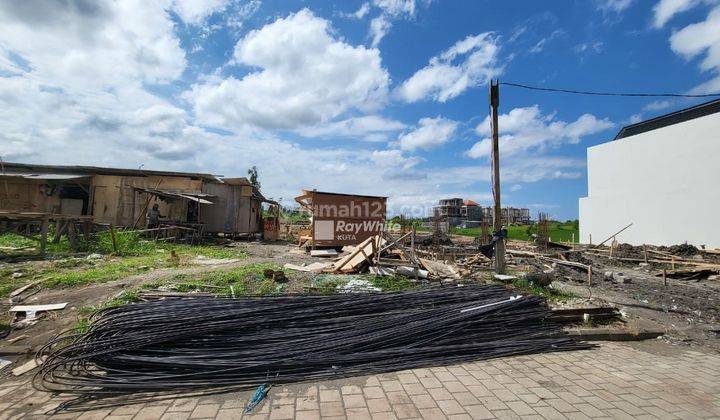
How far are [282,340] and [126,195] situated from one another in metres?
19.6

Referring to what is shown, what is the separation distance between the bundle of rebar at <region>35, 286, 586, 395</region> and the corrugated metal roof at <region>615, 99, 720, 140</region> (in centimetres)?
2400

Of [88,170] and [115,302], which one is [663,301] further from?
[88,170]

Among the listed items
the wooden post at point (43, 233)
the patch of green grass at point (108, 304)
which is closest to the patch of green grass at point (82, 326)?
the patch of green grass at point (108, 304)

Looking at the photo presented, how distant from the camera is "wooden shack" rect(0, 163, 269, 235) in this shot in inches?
728

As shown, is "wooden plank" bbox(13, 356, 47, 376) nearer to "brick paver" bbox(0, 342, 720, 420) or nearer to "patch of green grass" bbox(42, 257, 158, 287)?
"brick paver" bbox(0, 342, 720, 420)

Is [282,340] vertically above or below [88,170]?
below

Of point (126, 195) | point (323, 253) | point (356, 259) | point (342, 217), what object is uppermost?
point (126, 195)

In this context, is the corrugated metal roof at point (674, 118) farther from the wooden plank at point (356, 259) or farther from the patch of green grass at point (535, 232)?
the wooden plank at point (356, 259)

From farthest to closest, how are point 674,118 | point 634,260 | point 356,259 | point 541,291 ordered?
point 674,118 < point 634,260 < point 356,259 < point 541,291

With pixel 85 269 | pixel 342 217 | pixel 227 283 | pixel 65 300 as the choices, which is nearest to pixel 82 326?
pixel 65 300

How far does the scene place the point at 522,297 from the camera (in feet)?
18.1

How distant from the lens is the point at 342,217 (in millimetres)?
14727

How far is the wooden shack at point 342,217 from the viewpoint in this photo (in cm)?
1426

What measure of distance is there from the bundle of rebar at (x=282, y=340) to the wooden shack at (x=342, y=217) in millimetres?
8900
